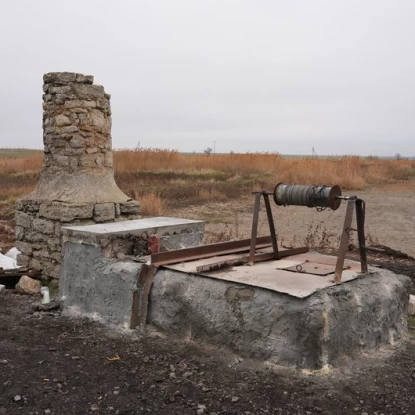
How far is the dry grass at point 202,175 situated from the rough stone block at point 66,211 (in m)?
5.82

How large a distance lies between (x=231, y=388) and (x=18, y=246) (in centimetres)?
422

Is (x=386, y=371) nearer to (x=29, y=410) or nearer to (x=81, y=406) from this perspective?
(x=81, y=406)

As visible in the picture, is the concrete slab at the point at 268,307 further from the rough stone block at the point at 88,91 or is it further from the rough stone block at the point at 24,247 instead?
the rough stone block at the point at 88,91

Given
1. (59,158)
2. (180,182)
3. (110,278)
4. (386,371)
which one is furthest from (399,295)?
(180,182)

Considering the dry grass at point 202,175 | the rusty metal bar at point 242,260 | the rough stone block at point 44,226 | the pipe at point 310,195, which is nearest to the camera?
the pipe at point 310,195

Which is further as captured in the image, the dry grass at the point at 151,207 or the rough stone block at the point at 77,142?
the dry grass at the point at 151,207

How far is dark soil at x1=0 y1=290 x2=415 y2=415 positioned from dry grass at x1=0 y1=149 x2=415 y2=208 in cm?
817

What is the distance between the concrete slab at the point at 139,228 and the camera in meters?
4.68

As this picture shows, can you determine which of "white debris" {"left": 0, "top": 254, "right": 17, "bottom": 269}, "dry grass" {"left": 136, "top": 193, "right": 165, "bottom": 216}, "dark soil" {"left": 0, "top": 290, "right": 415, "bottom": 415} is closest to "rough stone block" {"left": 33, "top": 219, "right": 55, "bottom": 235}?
"white debris" {"left": 0, "top": 254, "right": 17, "bottom": 269}

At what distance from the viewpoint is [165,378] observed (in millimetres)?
3416

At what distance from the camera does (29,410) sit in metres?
3.03

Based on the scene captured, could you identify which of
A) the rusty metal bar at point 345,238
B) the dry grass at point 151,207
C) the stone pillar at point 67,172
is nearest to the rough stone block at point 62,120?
the stone pillar at point 67,172

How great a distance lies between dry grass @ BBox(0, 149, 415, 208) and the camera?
15.3 m

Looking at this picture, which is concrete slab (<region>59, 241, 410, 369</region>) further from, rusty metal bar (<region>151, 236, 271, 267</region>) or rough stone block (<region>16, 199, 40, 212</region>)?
rough stone block (<region>16, 199, 40, 212</region>)
